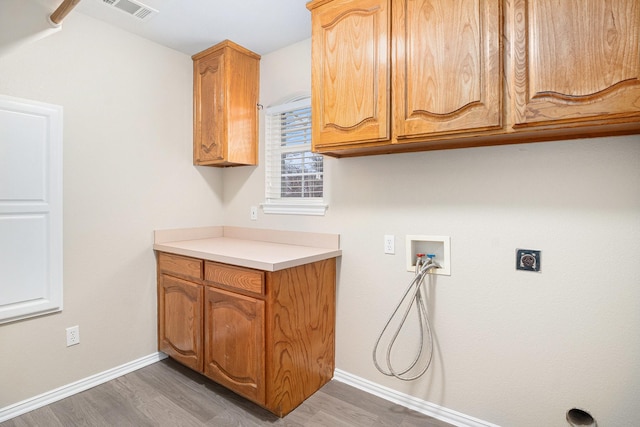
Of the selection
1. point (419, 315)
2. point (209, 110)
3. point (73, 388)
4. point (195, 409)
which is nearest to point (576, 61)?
point (419, 315)

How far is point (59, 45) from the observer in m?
1.99

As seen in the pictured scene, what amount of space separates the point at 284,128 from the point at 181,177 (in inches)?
36.4

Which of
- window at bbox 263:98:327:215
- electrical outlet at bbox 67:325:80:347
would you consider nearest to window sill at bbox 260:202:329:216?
window at bbox 263:98:327:215

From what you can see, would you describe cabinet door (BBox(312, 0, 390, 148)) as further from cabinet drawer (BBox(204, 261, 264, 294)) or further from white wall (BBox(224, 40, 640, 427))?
cabinet drawer (BBox(204, 261, 264, 294))

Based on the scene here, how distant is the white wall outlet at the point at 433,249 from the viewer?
5.93 ft

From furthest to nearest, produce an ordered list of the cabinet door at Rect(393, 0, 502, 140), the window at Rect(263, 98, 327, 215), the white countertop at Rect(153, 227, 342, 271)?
the window at Rect(263, 98, 327, 215)
the white countertop at Rect(153, 227, 342, 271)
the cabinet door at Rect(393, 0, 502, 140)

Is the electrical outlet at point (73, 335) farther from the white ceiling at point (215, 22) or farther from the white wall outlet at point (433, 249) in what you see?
the white wall outlet at point (433, 249)

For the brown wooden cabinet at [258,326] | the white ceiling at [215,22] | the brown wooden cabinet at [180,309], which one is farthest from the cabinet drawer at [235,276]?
the white ceiling at [215,22]

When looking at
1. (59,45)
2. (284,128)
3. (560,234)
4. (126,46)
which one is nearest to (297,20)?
(284,128)

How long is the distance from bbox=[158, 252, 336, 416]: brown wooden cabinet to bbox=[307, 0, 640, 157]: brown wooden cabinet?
856 mm

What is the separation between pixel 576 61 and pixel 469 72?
0.36 metres

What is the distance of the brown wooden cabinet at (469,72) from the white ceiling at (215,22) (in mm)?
309

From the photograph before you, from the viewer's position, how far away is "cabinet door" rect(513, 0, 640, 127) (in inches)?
44.7

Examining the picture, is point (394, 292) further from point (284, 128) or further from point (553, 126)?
point (284, 128)
